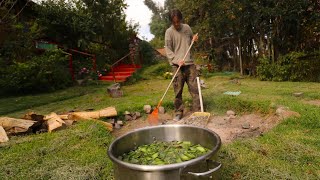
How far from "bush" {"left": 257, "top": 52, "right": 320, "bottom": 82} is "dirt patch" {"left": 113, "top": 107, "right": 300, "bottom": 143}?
189 inches

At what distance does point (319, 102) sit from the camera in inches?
201

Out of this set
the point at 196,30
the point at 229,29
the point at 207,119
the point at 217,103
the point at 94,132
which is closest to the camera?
the point at 94,132

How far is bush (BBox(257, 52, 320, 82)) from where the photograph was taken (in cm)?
859

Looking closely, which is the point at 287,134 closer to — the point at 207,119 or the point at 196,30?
the point at 207,119

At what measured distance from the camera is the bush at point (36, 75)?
8.52 metres

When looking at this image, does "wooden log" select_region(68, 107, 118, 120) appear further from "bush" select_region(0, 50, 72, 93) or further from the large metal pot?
"bush" select_region(0, 50, 72, 93)

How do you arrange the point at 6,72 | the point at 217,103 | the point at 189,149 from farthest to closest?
1. the point at 6,72
2. the point at 217,103
3. the point at 189,149

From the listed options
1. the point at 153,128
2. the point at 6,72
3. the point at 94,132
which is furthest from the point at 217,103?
the point at 6,72

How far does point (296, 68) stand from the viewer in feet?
28.9

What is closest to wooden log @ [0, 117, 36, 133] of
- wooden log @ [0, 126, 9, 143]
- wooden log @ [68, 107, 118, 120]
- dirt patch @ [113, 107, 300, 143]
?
wooden log @ [0, 126, 9, 143]

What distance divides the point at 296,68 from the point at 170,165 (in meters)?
8.64

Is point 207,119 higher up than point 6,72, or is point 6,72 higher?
point 6,72

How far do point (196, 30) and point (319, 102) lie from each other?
8.61 metres

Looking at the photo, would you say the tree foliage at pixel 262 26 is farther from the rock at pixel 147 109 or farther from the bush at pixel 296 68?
the rock at pixel 147 109
